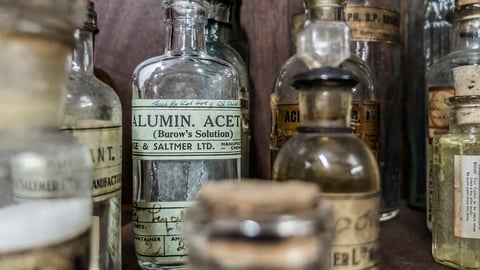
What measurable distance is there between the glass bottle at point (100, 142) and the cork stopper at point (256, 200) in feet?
0.50

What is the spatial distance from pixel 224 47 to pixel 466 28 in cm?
25

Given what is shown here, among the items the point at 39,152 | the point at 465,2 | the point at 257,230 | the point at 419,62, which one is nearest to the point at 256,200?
the point at 257,230

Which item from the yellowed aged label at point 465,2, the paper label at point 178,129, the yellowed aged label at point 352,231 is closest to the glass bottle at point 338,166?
the yellowed aged label at point 352,231

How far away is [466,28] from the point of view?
0.54m

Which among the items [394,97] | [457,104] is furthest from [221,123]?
[394,97]

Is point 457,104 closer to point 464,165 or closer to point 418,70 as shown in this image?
point 464,165

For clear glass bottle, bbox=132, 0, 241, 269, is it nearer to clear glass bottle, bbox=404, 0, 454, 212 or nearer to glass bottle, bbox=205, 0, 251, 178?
glass bottle, bbox=205, 0, 251, 178

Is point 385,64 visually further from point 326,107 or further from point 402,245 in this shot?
point 326,107

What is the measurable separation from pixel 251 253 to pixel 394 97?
48 centimetres

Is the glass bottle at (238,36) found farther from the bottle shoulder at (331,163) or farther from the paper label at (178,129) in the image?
the bottle shoulder at (331,163)

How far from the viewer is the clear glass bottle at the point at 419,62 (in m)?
Result: 0.70

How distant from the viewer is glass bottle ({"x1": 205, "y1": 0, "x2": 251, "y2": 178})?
1.96 ft

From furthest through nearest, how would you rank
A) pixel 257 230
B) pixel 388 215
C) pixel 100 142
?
pixel 388 215 → pixel 100 142 → pixel 257 230

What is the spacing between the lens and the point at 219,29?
0.62 meters
